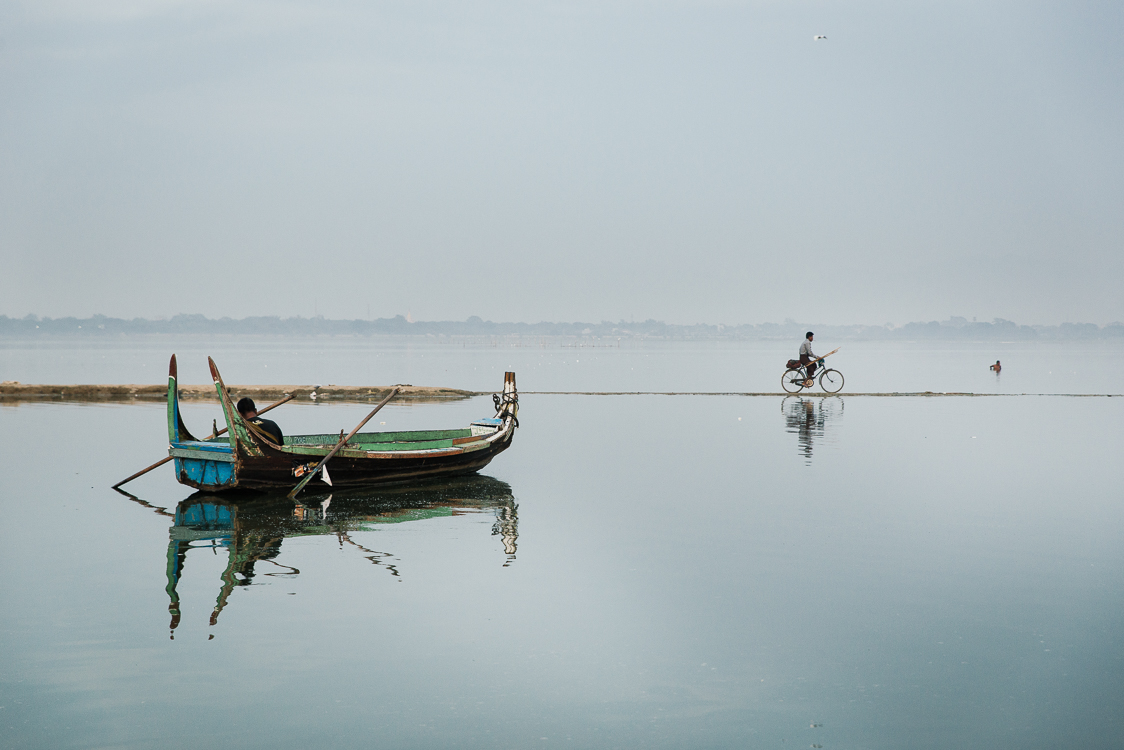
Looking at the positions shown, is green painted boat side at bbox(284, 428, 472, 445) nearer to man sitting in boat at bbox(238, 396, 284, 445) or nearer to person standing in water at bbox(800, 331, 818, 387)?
man sitting in boat at bbox(238, 396, 284, 445)

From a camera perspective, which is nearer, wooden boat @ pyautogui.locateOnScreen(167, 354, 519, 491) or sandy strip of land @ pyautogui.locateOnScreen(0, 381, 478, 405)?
wooden boat @ pyautogui.locateOnScreen(167, 354, 519, 491)

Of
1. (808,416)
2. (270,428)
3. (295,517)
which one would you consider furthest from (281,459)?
(808,416)

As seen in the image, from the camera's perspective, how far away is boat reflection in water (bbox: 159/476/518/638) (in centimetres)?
1002

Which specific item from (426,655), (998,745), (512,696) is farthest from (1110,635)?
(426,655)

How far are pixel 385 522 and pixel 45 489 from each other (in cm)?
647

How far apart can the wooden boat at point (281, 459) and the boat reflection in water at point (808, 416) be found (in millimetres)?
7056

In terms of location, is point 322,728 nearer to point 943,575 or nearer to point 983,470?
point 943,575

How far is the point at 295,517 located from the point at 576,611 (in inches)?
224

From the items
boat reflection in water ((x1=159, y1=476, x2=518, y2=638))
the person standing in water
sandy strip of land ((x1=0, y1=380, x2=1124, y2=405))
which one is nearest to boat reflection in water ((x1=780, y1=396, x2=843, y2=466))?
the person standing in water

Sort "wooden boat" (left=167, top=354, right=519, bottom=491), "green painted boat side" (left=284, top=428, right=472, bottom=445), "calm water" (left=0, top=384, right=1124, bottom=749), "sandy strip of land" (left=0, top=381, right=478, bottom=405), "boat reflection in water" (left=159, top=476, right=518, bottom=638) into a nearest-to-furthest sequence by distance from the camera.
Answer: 1. "calm water" (left=0, top=384, right=1124, bottom=749)
2. "boat reflection in water" (left=159, top=476, right=518, bottom=638)
3. "wooden boat" (left=167, top=354, right=519, bottom=491)
4. "green painted boat side" (left=284, top=428, right=472, bottom=445)
5. "sandy strip of land" (left=0, top=381, right=478, bottom=405)

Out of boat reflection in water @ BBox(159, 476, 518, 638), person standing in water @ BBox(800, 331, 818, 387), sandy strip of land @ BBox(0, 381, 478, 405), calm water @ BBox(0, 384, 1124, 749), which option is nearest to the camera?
calm water @ BBox(0, 384, 1124, 749)

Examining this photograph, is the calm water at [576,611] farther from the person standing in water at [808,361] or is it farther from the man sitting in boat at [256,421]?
the person standing in water at [808,361]

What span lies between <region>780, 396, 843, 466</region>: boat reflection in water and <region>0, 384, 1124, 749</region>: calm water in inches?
177

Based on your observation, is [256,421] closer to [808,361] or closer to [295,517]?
[295,517]
